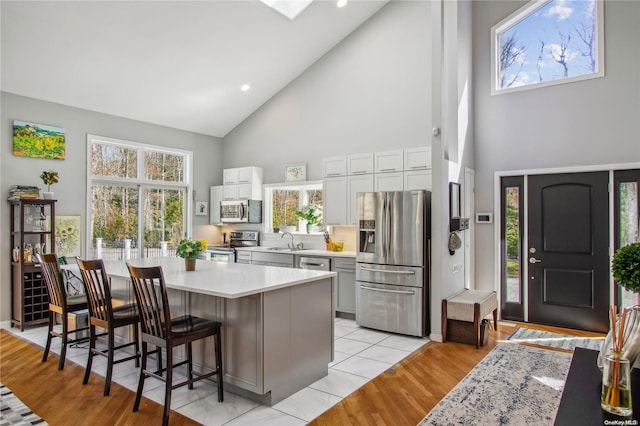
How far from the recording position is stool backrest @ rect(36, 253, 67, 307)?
11.9 feet

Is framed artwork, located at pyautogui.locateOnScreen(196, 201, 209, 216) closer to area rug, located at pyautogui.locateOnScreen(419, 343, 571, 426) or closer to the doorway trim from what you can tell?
the doorway trim

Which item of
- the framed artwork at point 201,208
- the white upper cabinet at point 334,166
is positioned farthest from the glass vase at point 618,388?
the framed artwork at point 201,208

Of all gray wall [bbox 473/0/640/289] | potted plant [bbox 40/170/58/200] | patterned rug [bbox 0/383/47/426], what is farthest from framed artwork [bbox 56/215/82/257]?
gray wall [bbox 473/0/640/289]

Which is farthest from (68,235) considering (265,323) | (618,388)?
(618,388)

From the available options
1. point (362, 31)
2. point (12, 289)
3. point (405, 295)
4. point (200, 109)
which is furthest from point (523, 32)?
point (12, 289)

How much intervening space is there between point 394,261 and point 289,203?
2.83 m

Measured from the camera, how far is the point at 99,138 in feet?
19.8

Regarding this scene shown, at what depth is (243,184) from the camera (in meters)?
7.30

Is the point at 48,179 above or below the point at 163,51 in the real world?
below

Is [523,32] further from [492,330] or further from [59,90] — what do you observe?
[59,90]

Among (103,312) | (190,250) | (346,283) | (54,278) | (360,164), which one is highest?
(360,164)

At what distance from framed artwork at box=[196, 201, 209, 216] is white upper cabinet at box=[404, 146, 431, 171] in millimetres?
4079

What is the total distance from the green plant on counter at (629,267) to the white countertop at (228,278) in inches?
80.2

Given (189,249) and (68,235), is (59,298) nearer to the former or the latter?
(189,249)
